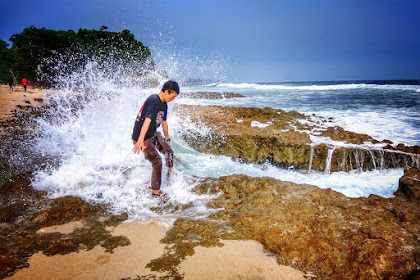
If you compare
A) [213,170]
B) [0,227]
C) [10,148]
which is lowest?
Result: [213,170]

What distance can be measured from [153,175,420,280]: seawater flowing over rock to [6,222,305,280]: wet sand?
114 millimetres

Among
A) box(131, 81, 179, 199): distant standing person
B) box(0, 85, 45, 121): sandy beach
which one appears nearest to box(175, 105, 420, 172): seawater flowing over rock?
box(131, 81, 179, 199): distant standing person

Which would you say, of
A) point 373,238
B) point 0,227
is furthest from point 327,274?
point 0,227

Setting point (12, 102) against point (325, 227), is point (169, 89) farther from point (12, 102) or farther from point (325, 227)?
point (12, 102)

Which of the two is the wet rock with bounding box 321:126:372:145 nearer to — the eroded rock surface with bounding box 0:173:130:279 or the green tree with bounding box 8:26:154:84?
the eroded rock surface with bounding box 0:173:130:279

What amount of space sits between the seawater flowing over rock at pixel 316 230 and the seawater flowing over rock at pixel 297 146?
2836 mm

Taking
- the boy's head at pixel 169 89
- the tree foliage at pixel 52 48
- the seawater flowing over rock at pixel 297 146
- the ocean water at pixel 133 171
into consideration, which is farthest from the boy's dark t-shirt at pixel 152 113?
the tree foliage at pixel 52 48

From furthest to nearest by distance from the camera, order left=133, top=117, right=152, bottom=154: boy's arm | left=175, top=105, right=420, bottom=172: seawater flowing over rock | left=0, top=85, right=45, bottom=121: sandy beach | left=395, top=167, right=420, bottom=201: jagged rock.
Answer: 1. left=0, top=85, right=45, bottom=121: sandy beach
2. left=175, top=105, right=420, bottom=172: seawater flowing over rock
3. left=395, top=167, right=420, bottom=201: jagged rock
4. left=133, top=117, right=152, bottom=154: boy's arm

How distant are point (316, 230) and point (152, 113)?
2.73 meters

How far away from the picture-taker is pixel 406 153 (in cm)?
590

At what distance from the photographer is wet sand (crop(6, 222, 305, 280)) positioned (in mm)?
2145

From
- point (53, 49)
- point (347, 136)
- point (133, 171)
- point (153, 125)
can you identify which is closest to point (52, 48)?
point (53, 49)

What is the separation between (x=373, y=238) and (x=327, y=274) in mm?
758

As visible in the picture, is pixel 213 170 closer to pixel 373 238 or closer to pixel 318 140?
pixel 318 140
